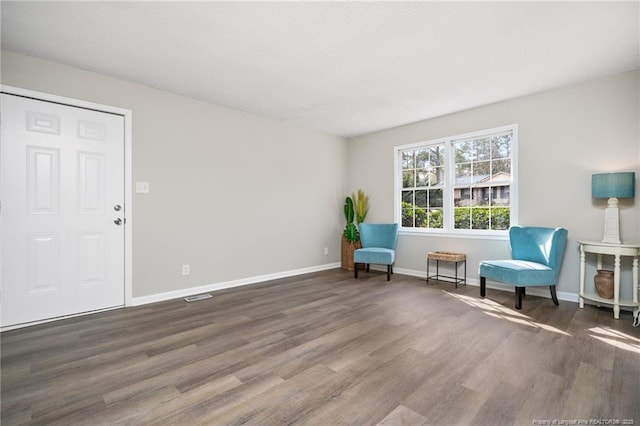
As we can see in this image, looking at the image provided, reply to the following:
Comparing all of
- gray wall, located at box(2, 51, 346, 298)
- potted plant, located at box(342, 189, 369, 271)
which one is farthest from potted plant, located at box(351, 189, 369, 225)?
gray wall, located at box(2, 51, 346, 298)

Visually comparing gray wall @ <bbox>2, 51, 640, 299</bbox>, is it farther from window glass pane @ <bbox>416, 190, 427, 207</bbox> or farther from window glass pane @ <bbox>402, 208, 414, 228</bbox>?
window glass pane @ <bbox>416, 190, 427, 207</bbox>

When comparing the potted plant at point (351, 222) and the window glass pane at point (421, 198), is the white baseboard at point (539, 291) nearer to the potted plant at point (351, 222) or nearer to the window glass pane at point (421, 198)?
the window glass pane at point (421, 198)

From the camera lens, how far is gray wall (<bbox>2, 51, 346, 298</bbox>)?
11.0 feet

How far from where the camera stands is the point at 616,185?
116 inches

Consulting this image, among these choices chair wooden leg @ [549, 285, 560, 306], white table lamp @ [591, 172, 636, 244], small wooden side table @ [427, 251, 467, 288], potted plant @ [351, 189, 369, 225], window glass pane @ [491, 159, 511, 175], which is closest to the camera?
white table lamp @ [591, 172, 636, 244]

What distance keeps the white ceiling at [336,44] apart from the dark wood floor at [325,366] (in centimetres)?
251

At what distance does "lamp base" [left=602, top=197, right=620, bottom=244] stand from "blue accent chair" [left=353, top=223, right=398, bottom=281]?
243 cm

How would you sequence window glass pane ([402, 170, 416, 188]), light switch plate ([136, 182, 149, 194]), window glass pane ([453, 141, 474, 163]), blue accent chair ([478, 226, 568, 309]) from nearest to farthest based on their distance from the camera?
blue accent chair ([478, 226, 568, 309]), light switch plate ([136, 182, 149, 194]), window glass pane ([453, 141, 474, 163]), window glass pane ([402, 170, 416, 188])

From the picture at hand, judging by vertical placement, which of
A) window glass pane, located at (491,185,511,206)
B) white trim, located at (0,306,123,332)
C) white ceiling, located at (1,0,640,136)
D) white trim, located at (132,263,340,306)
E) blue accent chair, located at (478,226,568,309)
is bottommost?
white trim, located at (0,306,123,332)

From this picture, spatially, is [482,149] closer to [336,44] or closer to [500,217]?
[500,217]

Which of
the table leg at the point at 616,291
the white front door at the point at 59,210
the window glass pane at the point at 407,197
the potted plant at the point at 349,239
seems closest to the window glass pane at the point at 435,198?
the window glass pane at the point at 407,197

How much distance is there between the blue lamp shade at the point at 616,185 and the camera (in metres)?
2.93

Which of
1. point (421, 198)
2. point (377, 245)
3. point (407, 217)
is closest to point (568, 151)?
point (421, 198)

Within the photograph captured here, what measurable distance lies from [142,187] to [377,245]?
3527 millimetres
